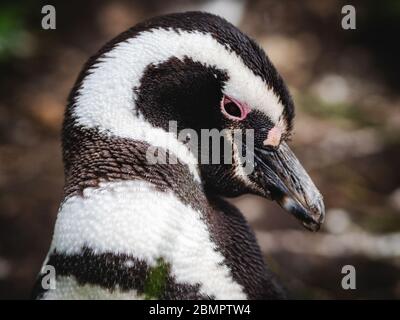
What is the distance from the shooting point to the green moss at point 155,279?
6.08ft

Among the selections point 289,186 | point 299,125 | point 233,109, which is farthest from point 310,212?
point 299,125

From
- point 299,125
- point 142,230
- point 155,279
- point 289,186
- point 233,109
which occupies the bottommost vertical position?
point 155,279

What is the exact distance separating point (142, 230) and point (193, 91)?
0.47 meters

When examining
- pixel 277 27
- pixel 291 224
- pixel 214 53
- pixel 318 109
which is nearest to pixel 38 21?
pixel 277 27

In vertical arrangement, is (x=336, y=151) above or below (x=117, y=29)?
below

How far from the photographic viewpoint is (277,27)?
6.13m

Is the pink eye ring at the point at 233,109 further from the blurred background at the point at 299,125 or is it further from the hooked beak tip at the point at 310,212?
the blurred background at the point at 299,125

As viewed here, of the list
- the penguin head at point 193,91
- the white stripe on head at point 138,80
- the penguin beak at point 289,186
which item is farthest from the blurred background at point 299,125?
the white stripe on head at point 138,80

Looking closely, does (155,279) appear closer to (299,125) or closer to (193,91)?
(193,91)

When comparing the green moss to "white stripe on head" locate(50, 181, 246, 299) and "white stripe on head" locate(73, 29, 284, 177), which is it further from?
"white stripe on head" locate(73, 29, 284, 177)

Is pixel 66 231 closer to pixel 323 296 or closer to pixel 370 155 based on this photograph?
pixel 323 296

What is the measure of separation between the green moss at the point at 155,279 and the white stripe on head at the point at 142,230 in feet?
0.06

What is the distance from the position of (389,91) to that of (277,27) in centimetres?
126

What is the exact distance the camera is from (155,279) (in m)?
1.85
